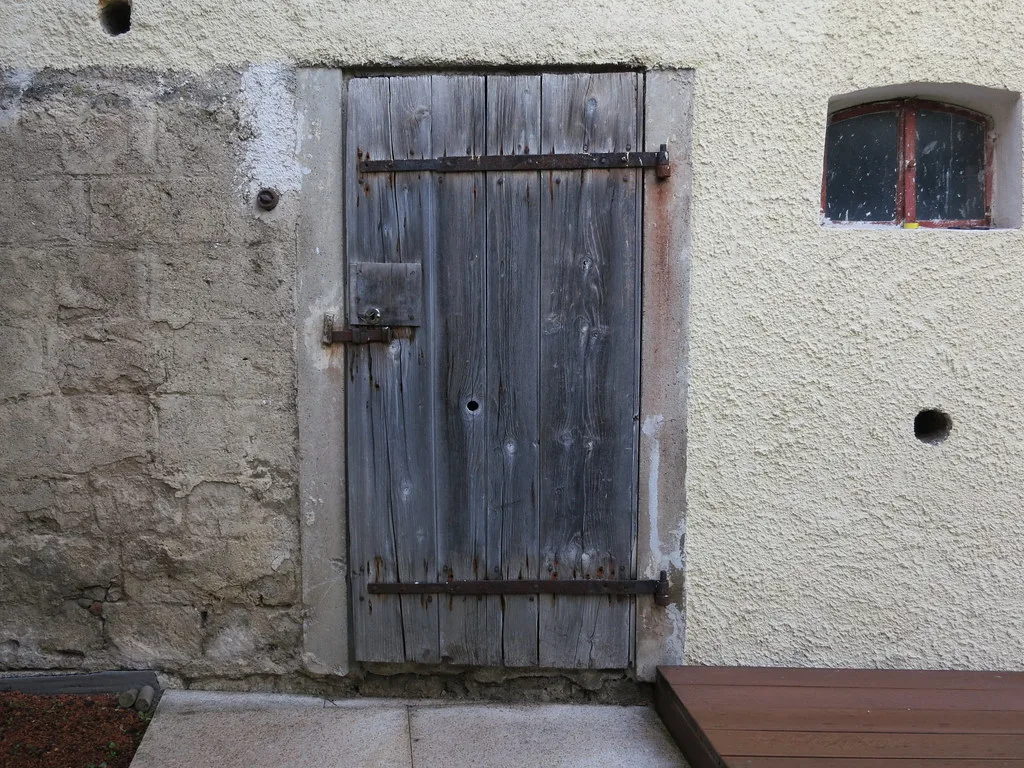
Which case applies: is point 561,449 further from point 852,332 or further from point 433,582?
point 852,332

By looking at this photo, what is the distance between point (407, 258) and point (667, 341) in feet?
2.92

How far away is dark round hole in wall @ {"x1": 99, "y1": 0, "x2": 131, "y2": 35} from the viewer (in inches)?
90.6

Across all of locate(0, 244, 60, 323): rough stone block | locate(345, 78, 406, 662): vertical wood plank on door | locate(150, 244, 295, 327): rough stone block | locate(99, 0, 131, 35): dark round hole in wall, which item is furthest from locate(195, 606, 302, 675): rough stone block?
locate(99, 0, 131, 35): dark round hole in wall

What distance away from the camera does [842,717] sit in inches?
79.2

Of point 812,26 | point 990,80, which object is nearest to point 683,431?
point 812,26

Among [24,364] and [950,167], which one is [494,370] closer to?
[24,364]

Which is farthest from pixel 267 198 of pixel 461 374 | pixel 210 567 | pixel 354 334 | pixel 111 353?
pixel 210 567

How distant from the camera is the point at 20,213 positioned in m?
2.29

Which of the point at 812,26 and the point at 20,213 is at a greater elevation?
the point at 812,26

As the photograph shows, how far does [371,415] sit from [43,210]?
1269 mm

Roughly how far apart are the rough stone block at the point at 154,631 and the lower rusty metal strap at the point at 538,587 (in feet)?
2.05

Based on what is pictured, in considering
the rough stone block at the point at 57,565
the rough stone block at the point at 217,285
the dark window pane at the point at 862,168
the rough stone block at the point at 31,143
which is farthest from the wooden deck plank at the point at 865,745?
the rough stone block at the point at 31,143

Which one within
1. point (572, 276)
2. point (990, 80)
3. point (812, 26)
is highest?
point (812, 26)

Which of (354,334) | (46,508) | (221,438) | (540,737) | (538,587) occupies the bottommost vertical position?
(540,737)
